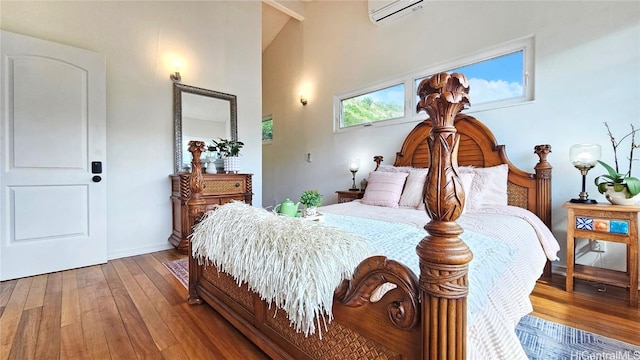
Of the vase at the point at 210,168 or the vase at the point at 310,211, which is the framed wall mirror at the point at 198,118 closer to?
the vase at the point at 210,168

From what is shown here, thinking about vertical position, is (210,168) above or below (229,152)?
below

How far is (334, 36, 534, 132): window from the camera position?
8.54 feet

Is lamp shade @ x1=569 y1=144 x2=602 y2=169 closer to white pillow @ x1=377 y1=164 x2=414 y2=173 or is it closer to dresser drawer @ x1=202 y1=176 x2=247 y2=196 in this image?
white pillow @ x1=377 y1=164 x2=414 y2=173

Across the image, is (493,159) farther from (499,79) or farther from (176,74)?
(176,74)

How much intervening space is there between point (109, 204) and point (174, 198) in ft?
2.04

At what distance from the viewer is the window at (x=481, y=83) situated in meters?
2.60

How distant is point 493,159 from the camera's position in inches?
104

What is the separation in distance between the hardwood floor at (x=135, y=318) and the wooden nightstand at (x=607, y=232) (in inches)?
5.1

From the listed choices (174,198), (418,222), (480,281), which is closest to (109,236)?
(174,198)

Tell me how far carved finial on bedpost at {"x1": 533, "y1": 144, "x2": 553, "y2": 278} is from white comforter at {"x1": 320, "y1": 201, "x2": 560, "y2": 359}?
0.33 m

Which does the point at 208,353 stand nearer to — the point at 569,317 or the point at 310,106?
the point at 569,317

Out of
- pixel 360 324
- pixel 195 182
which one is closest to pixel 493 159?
pixel 360 324

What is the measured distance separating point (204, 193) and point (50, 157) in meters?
1.37

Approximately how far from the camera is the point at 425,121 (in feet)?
10.00
